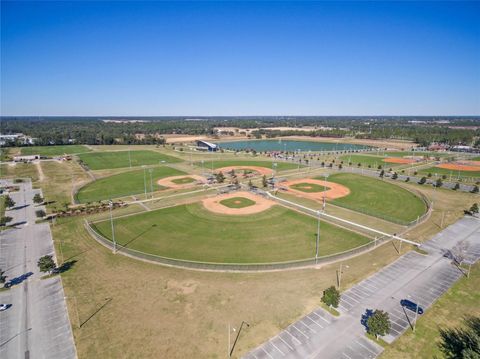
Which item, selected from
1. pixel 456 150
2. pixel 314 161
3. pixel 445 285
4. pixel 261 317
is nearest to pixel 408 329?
pixel 445 285

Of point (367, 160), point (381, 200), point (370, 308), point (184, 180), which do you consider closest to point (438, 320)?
point (370, 308)

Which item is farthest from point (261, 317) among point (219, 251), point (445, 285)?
point (445, 285)

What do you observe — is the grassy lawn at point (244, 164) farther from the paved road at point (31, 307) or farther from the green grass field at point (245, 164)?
the paved road at point (31, 307)

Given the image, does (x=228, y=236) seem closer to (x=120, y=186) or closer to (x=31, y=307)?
(x=31, y=307)

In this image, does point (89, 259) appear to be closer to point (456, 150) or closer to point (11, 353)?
point (11, 353)

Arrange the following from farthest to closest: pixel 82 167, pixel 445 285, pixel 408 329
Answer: pixel 82 167 < pixel 445 285 < pixel 408 329

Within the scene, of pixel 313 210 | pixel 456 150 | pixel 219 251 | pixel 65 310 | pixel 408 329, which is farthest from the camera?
pixel 456 150

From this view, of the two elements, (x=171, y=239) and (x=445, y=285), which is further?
(x=171, y=239)

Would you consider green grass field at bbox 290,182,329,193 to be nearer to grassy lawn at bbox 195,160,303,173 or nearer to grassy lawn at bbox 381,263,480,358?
grassy lawn at bbox 195,160,303,173
